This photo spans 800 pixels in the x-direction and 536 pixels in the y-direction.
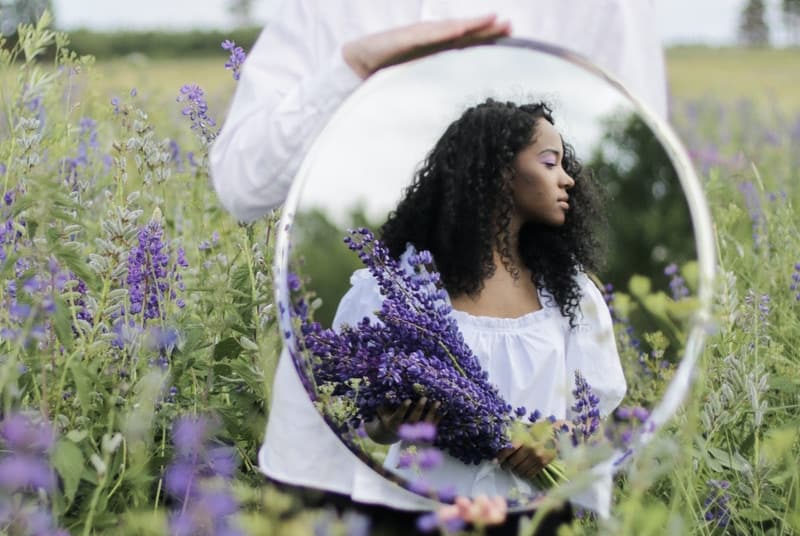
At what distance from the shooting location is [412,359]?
145 cm

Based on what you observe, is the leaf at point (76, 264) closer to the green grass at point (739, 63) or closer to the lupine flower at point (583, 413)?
the lupine flower at point (583, 413)

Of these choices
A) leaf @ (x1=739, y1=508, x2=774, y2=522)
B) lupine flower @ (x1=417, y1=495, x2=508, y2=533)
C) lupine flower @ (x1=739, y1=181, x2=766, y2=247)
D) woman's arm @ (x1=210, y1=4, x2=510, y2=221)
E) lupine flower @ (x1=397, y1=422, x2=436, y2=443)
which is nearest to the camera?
lupine flower @ (x1=417, y1=495, x2=508, y2=533)

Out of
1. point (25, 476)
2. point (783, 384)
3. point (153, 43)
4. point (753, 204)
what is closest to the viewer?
point (25, 476)

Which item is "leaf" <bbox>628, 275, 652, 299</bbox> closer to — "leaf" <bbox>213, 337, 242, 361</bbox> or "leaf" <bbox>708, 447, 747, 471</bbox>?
"leaf" <bbox>708, 447, 747, 471</bbox>

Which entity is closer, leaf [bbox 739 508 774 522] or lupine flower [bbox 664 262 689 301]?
lupine flower [bbox 664 262 689 301]

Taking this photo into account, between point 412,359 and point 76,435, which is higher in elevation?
point 412,359

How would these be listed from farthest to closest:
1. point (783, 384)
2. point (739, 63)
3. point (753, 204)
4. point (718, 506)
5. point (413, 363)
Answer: point (739, 63)
point (753, 204)
point (783, 384)
point (718, 506)
point (413, 363)

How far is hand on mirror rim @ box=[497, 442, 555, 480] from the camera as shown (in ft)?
4.65

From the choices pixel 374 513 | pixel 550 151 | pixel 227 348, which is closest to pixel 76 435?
pixel 227 348

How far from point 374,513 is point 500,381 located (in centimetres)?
26

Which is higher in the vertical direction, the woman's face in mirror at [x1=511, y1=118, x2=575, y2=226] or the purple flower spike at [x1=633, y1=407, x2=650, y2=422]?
the woman's face in mirror at [x1=511, y1=118, x2=575, y2=226]

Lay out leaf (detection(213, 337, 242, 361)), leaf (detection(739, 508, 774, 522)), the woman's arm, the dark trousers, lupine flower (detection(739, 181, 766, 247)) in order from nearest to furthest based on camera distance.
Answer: the woman's arm
the dark trousers
leaf (detection(739, 508, 774, 522))
leaf (detection(213, 337, 242, 361))
lupine flower (detection(739, 181, 766, 247))

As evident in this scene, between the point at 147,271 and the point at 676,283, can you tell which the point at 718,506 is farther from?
the point at 147,271

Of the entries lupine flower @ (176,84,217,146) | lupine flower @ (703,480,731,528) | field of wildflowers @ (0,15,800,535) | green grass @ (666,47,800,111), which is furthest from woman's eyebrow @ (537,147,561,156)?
green grass @ (666,47,800,111)
